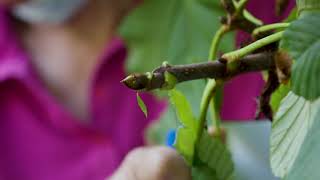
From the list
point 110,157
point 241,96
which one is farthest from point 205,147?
point 110,157

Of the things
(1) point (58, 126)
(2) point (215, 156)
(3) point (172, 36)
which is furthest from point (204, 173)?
(1) point (58, 126)

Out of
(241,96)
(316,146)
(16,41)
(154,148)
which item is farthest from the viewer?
(16,41)

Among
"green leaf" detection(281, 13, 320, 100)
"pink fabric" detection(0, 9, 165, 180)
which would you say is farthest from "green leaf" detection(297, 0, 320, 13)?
"pink fabric" detection(0, 9, 165, 180)

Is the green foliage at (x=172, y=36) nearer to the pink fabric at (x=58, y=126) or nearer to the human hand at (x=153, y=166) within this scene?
the human hand at (x=153, y=166)

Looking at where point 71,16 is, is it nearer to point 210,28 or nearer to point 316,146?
point 210,28

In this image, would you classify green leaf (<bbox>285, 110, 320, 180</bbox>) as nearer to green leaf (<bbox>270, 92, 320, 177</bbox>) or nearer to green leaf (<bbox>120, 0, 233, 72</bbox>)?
green leaf (<bbox>270, 92, 320, 177</bbox>)
